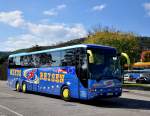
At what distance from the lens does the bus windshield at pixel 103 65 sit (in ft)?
65.6

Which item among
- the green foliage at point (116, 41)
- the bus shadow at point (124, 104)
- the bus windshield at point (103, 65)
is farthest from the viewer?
the green foliage at point (116, 41)

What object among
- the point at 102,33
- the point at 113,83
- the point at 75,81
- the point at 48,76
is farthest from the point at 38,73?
the point at 102,33

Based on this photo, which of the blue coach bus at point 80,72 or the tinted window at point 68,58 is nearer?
the blue coach bus at point 80,72

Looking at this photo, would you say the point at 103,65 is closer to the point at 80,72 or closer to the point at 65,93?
the point at 80,72

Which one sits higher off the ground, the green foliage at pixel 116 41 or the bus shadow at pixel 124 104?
the green foliage at pixel 116 41

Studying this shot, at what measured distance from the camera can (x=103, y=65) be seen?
66.8ft

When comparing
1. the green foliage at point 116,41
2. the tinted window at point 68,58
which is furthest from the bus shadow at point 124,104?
the green foliage at point 116,41

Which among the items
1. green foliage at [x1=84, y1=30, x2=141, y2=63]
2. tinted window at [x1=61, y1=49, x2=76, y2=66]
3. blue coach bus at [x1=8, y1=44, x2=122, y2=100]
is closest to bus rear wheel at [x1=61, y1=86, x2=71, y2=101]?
blue coach bus at [x1=8, y1=44, x2=122, y2=100]

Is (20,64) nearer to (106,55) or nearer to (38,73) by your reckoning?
(38,73)

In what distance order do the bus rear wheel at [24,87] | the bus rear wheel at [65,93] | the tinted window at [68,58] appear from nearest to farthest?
the tinted window at [68,58]
the bus rear wheel at [65,93]
the bus rear wheel at [24,87]

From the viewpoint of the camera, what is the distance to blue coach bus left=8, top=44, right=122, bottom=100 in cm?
2000

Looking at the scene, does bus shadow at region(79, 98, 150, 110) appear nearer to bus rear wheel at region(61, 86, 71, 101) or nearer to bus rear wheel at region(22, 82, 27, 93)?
bus rear wheel at region(61, 86, 71, 101)

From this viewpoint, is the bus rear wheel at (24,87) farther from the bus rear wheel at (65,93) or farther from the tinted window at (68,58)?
the tinted window at (68,58)

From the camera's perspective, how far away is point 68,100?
73.2ft
